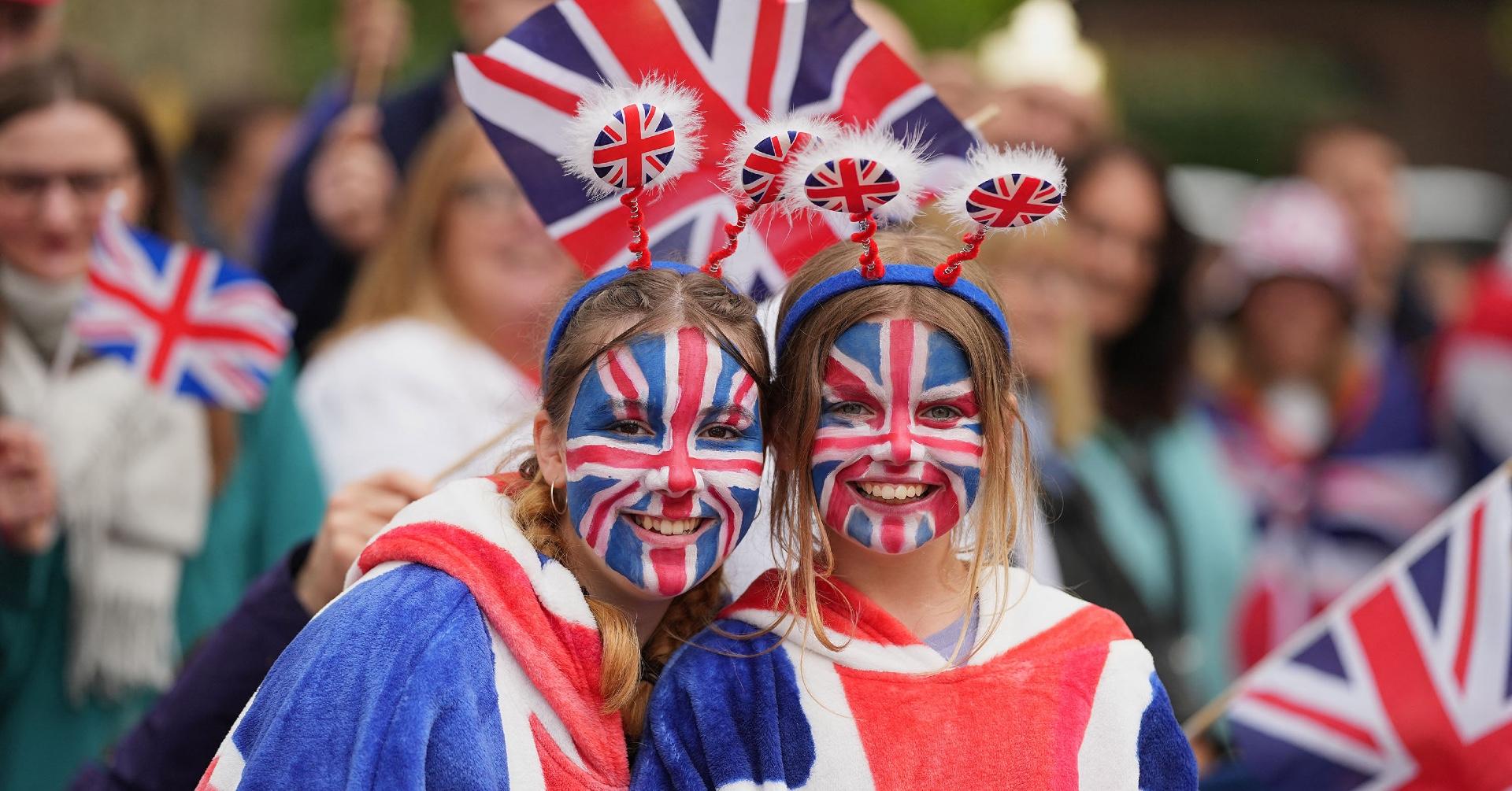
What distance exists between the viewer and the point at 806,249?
3.65 m

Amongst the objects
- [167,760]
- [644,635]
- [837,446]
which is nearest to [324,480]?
[167,760]

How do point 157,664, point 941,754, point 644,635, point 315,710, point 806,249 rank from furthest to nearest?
point 157,664, point 806,249, point 644,635, point 941,754, point 315,710

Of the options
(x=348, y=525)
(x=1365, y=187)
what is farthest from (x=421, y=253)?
(x=1365, y=187)

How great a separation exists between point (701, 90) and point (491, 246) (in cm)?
157

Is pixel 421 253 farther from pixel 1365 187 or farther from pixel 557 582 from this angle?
pixel 1365 187

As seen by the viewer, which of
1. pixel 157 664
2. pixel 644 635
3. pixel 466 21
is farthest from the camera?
pixel 466 21

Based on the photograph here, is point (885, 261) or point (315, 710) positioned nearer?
point (315, 710)

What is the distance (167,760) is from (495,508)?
2.84 feet

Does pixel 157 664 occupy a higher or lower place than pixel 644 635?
lower

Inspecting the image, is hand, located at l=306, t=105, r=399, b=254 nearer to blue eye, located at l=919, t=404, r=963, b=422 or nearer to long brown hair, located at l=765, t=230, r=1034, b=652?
long brown hair, located at l=765, t=230, r=1034, b=652

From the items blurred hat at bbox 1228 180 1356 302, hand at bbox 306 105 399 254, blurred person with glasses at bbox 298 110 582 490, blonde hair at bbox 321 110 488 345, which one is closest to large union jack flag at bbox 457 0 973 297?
blurred person with glasses at bbox 298 110 582 490

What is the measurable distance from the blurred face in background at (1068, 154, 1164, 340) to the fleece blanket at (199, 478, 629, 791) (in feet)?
11.2

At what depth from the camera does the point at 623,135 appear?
289 centimetres

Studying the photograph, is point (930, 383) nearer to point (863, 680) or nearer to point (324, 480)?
point (863, 680)
